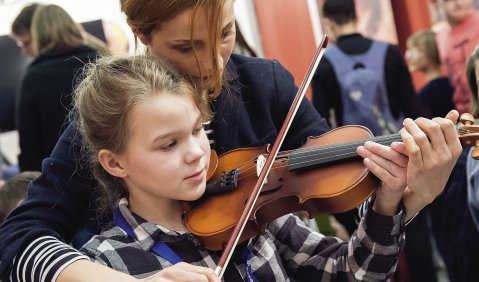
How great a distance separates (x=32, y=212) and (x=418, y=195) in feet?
2.11

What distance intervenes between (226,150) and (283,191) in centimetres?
18

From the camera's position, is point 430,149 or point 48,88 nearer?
point 430,149

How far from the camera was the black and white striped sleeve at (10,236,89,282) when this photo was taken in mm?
1155

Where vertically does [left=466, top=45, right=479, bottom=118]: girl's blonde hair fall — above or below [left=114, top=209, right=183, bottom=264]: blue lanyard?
below

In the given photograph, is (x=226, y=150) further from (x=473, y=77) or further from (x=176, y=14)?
(x=473, y=77)

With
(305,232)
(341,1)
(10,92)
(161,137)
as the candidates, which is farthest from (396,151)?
(10,92)

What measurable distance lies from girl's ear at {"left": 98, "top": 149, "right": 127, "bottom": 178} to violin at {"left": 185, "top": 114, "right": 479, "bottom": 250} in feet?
0.46

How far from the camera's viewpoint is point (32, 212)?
1.28 meters

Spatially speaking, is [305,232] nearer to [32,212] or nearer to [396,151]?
[396,151]

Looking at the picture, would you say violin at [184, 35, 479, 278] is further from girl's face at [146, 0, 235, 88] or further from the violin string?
girl's face at [146, 0, 235, 88]

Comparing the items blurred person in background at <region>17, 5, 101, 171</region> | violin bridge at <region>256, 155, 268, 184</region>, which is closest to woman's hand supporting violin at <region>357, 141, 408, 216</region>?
violin bridge at <region>256, 155, 268, 184</region>

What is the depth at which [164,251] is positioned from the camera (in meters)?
1.26

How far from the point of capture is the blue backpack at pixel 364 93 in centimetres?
277

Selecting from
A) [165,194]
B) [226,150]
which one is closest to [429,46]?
[226,150]
